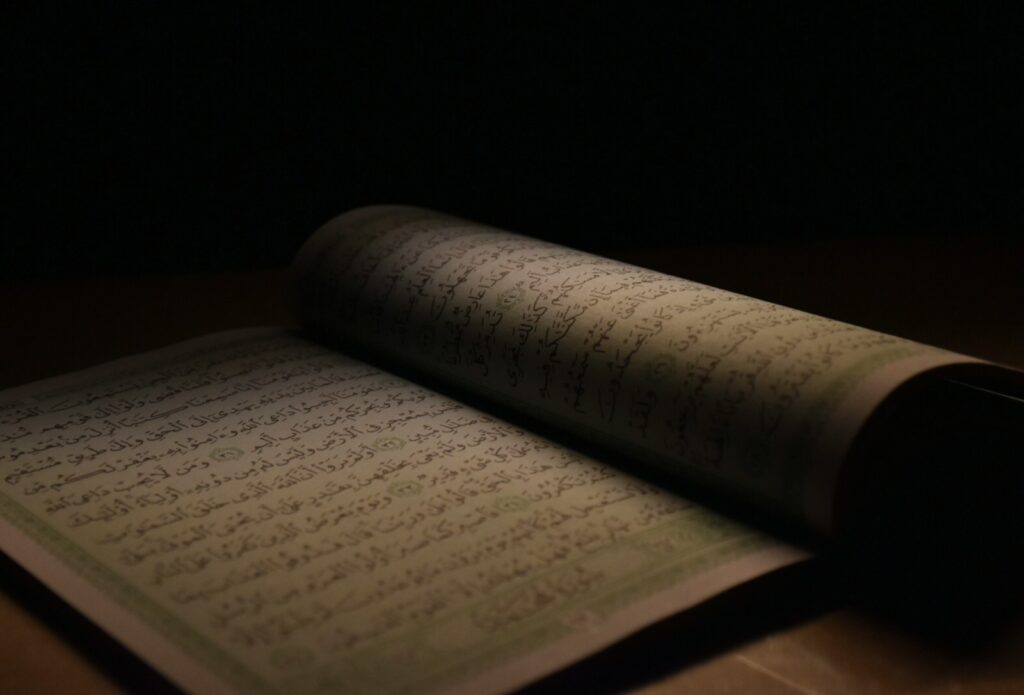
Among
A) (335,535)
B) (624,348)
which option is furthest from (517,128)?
(335,535)

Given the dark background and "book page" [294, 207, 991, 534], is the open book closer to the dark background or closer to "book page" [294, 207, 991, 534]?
"book page" [294, 207, 991, 534]

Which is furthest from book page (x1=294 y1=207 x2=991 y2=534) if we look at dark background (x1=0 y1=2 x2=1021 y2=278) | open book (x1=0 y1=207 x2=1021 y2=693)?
dark background (x1=0 y1=2 x2=1021 y2=278)

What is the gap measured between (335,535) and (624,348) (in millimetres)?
323

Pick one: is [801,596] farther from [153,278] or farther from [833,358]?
[153,278]

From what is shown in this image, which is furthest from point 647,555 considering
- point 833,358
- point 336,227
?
point 336,227

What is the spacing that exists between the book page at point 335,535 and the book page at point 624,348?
0.15ft

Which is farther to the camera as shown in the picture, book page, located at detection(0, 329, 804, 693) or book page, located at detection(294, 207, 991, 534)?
book page, located at detection(294, 207, 991, 534)

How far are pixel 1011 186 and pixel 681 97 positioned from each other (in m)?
0.60

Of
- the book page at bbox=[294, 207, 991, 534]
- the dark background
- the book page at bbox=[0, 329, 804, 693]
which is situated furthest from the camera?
the dark background

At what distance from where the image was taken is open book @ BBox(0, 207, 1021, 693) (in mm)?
929

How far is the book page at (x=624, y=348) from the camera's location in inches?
40.7

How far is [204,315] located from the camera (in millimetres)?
1752

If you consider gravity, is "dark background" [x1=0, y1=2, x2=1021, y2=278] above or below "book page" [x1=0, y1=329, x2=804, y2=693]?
above

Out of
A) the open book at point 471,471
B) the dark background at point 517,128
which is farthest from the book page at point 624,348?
the dark background at point 517,128
